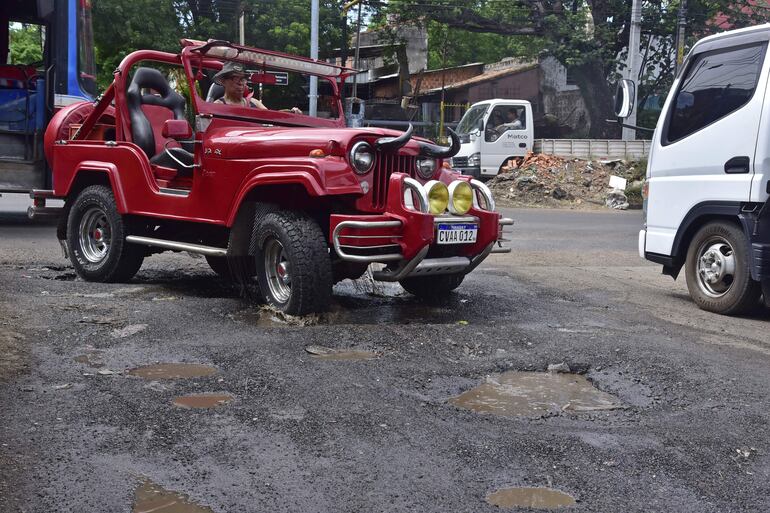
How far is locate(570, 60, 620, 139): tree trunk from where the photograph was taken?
31.2 meters

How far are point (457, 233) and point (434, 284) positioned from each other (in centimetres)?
109

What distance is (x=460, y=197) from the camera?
21.5ft

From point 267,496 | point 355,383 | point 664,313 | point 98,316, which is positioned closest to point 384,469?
point 267,496

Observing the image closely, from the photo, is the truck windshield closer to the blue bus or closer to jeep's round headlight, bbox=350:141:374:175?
the blue bus

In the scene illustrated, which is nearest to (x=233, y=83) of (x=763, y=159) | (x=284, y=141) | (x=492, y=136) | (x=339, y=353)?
(x=284, y=141)

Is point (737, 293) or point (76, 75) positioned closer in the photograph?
point (737, 293)

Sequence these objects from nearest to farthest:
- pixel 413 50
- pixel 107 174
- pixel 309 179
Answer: pixel 309 179 → pixel 107 174 → pixel 413 50

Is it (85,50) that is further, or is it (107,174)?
(85,50)

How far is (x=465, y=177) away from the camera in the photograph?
686cm

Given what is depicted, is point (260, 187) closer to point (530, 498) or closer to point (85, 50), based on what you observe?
point (530, 498)

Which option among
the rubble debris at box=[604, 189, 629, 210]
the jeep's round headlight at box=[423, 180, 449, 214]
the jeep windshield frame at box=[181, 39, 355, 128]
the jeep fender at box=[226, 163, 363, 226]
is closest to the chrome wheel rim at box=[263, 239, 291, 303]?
the jeep fender at box=[226, 163, 363, 226]

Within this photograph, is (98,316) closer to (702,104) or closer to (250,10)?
(702,104)

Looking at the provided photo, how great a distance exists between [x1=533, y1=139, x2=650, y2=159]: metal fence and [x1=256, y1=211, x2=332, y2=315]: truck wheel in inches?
770

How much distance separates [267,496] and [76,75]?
10.1 m
